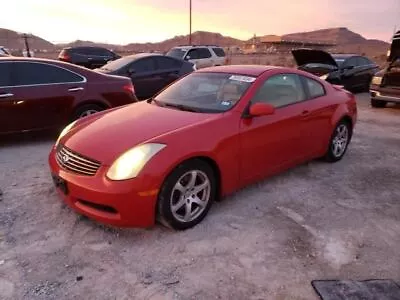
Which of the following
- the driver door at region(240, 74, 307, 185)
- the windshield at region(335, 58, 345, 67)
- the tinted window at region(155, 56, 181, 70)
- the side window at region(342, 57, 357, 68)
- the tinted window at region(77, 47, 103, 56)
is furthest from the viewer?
the tinted window at region(77, 47, 103, 56)

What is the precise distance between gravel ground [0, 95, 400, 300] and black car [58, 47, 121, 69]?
44.3ft

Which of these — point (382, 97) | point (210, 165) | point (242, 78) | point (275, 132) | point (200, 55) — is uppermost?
point (242, 78)

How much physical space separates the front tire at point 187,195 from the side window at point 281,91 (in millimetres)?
1067

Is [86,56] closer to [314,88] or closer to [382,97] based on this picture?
[382,97]

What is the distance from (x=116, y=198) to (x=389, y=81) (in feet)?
31.8

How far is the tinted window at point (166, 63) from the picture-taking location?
10.8m

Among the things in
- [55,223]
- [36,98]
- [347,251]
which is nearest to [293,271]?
[347,251]

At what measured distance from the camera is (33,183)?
4762 millimetres

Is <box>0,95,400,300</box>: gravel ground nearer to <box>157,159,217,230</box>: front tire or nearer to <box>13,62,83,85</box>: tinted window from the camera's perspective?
<box>157,159,217,230</box>: front tire

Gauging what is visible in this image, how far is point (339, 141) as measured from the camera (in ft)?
19.1

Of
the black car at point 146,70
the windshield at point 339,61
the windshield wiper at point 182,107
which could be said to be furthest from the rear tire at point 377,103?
the windshield wiper at point 182,107

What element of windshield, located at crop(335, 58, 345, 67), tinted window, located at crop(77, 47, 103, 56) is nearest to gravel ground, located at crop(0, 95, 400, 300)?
windshield, located at crop(335, 58, 345, 67)

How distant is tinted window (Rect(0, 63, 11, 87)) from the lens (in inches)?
242

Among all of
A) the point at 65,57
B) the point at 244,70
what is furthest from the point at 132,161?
the point at 65,57
